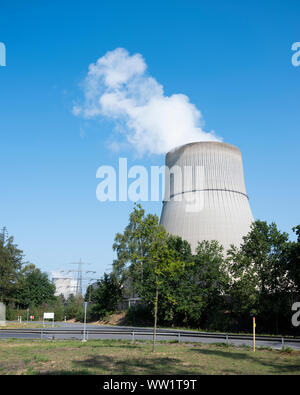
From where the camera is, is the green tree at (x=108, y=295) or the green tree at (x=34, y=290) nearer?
the green tree at (x=108, y=295)

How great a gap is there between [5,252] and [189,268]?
33.4 metres

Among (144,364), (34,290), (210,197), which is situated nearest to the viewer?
(144,364)

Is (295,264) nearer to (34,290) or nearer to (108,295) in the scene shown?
(108,295)

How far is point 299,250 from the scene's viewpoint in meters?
26.9

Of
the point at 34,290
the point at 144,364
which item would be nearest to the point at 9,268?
the point at 34,290

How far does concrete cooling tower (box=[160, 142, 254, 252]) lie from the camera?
45.1 metres

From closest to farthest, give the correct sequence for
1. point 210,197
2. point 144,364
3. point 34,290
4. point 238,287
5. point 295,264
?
1. point 144,364
2. point 295,264
3. point 238,287
4. point 210,197
5. point 34,290

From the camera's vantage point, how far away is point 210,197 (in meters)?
45.6

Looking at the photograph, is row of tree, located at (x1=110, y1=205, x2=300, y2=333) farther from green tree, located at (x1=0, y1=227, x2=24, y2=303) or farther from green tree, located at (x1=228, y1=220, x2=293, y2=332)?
green tree, located at (x1=0, y1=227, x2=24, y2=303)

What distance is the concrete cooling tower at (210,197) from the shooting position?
4506cm

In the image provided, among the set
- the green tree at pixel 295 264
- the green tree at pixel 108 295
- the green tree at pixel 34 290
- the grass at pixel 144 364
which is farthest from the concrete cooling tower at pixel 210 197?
the green tree at pixel 34 290

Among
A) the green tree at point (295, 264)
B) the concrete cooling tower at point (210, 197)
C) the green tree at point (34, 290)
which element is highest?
the concrete cooling tower at point (210, 197)

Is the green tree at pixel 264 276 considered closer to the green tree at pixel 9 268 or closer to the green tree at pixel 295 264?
the green tree at pixel 295 264
